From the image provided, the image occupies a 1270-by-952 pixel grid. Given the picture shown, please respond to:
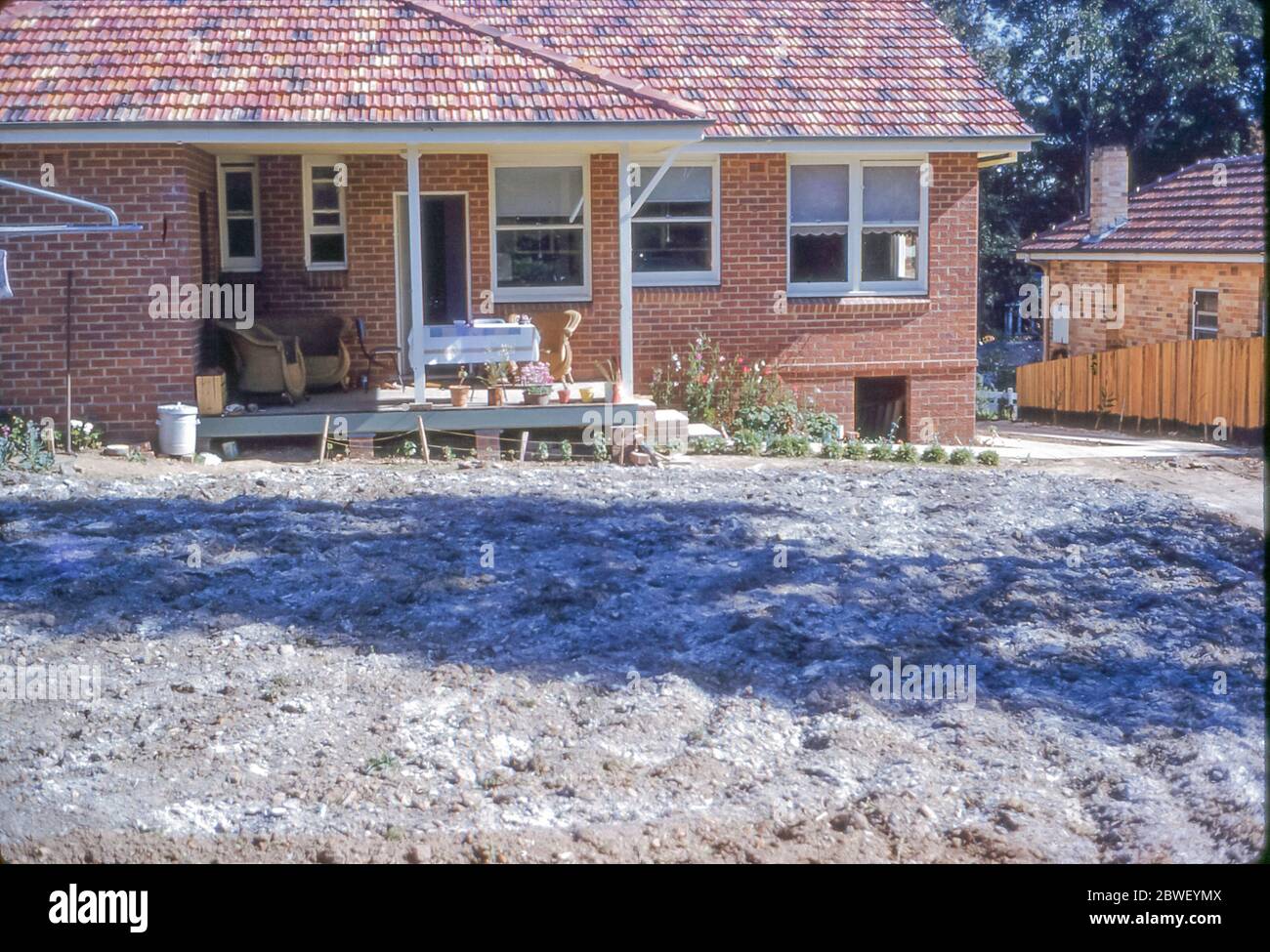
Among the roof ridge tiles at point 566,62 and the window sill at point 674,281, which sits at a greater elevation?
the roof ridge tiles at point 566,62

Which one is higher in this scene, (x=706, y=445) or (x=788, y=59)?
(x=788, y=59)

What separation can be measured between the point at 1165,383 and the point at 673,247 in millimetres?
9575

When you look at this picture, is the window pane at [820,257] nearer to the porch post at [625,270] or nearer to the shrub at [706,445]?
the shrub at [706,445]

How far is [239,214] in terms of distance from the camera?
17.0 metres

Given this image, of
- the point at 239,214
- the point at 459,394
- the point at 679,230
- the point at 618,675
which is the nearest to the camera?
the point at 618,675

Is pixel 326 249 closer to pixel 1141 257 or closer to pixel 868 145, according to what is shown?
pixel 868 145

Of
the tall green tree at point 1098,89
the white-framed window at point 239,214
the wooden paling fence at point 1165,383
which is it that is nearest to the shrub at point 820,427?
the wooden paling fence at point 1165,383

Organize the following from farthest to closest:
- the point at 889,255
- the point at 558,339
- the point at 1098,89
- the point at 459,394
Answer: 1. the point at 1098,89
2. the point at 889,255
3. the point at 558,339
4. the point at 459,394

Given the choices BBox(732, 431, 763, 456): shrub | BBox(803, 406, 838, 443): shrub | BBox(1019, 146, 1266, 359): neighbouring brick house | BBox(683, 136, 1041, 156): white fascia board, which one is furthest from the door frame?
BBox(1019, 146, 1266, 359): neighbouring brick house

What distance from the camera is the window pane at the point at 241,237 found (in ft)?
55.8

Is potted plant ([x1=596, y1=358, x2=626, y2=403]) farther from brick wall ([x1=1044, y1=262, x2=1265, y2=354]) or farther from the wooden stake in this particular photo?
brick wall ([x1=1044, y1=262, x2=1265, y2=354])

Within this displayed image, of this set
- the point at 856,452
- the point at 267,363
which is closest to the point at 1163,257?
the point at 856,452

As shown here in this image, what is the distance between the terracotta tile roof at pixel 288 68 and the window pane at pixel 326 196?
77.0 inches

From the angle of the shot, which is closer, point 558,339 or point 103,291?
point 103,291
